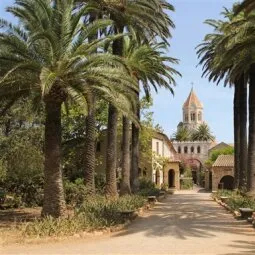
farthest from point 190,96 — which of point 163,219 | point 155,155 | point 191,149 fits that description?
point 163,219

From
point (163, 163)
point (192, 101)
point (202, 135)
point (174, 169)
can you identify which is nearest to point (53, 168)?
point (163, 163)

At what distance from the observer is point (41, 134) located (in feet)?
128

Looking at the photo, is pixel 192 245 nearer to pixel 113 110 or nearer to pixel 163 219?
pixel 163 219

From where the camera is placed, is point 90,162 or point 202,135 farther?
point 202,135

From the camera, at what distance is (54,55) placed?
16.8m

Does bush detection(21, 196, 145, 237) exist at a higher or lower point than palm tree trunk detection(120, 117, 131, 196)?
lower

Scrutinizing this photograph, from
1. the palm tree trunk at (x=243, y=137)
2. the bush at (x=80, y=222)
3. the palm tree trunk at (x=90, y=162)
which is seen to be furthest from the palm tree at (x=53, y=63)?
the palm tree trunk at (x=243, y=137)

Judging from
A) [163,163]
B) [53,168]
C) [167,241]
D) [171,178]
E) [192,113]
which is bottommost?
[167,241]

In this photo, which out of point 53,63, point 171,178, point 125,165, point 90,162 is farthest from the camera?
point 171,178

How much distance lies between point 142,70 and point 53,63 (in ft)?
47.0

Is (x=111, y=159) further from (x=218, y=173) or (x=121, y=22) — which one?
(x=218, y=173)

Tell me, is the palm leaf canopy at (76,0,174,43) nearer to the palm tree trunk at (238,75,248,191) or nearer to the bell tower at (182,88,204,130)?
the palm tree trunk at (238,75,248,191)

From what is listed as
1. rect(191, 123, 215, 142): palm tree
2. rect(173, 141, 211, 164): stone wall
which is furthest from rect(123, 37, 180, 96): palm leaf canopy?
rect(191, 123, 215, 142): palm tree

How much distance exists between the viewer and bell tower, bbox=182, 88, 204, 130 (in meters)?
136
